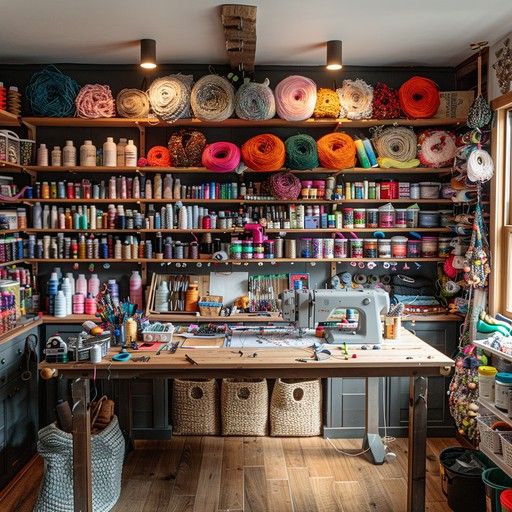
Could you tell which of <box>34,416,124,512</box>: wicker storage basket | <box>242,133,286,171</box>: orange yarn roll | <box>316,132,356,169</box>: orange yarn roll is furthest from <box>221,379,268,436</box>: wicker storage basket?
<box>316,132,356,169</box>: orange yarn roll

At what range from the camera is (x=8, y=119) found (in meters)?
4.17

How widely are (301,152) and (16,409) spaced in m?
2.70

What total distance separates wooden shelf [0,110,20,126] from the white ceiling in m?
0.48

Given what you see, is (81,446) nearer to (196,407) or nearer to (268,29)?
(196,407)

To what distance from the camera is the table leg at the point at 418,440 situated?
296cm

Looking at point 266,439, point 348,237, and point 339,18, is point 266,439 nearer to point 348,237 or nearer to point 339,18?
point 348,237

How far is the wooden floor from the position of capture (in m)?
3.30

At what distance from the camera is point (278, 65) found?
175 inches

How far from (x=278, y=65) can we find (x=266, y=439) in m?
2.95

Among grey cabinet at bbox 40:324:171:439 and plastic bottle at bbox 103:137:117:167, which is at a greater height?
plastic bottle at bbox 103:137:117:167

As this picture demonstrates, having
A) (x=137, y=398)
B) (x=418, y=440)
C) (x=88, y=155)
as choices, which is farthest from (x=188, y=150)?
(x=418, y=440)

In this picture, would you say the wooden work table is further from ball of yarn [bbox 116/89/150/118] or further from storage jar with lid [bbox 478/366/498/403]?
ball of yarn [bbox 116/89/150/118]

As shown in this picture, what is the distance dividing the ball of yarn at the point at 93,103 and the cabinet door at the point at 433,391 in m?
2.82

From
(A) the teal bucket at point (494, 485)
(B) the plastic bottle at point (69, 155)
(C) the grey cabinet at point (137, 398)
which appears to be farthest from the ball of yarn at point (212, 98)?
(A) the teal bucket at point (494, 485)
